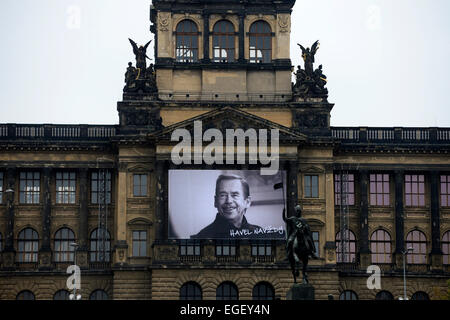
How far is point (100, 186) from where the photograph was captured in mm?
83000

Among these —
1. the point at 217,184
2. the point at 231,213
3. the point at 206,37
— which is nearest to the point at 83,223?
the point at 217,184

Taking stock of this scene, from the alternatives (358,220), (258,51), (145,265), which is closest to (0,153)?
(145,265)

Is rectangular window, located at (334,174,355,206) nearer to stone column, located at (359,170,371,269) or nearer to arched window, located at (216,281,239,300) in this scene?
stone column, located at (359,170,371,269)

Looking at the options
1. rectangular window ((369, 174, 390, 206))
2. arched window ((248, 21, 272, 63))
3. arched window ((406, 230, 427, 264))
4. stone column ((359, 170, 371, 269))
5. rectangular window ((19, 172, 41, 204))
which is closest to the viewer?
stone column ((359, 170, 371, 269))

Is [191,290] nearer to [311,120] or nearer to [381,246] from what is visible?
[381,246]

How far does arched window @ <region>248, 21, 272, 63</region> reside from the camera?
84938mm

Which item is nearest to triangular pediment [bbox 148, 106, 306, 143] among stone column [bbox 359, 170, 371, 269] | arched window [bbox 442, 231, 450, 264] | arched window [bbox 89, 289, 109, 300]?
stone column [bbox 359, 170, 371, 269]

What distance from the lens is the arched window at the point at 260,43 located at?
84938 millimetres

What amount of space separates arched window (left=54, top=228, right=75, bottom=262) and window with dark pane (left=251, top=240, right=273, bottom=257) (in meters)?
13.5

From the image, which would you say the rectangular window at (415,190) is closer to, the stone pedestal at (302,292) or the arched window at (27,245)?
the arched window at (27,245)

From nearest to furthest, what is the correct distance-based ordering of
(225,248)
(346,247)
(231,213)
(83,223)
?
(231,213)
(225,248)
(83,223)
(346,247)

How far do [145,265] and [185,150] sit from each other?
28.7ft

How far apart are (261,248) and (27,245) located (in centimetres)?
1740

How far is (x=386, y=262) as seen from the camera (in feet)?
273
